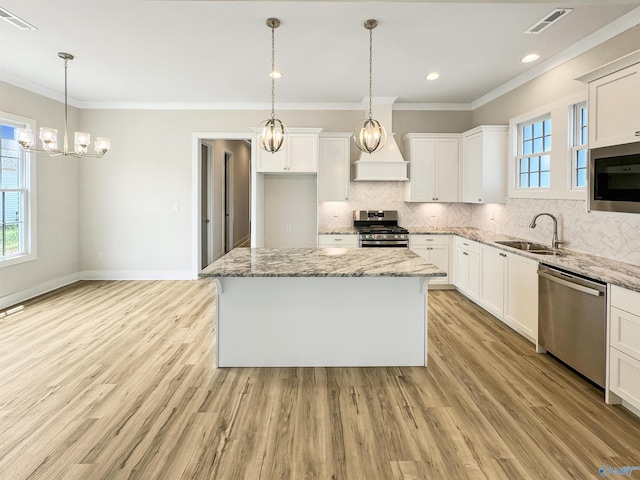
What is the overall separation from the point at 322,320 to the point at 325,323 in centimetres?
3

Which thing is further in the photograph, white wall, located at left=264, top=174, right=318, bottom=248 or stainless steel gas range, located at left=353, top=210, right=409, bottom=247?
white wall, located at left=264, top=174, right=318, bottom=248

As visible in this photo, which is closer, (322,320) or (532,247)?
(322,320)

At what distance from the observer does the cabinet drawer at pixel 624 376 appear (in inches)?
96.0

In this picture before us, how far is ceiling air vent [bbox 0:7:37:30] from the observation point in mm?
3387

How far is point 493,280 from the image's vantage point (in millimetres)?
4539

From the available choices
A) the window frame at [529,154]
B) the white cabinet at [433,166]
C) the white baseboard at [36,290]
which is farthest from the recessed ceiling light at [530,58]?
the white baseboard at [36,290]

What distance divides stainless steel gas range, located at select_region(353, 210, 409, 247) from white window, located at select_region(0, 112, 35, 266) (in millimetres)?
4358

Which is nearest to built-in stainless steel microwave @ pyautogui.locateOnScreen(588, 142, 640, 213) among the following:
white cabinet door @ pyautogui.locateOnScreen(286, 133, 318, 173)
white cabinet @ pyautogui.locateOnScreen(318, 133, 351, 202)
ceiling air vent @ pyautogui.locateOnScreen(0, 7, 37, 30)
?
white cabinet @ pyautogui.locateOnScreen(318, 133, 351, 202)

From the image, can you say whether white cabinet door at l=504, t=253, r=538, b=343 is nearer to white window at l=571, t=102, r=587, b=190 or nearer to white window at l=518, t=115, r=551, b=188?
white window at l=571, t=102, r=587, b=190

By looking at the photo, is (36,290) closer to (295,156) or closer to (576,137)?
(295,156)

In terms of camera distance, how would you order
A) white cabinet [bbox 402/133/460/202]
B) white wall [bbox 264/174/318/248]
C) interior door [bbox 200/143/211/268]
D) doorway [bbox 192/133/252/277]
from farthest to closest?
interior door [bbox 200/143/211/268], white wall [bbox 264/174/318/248], doorway [bbox 192/133/252/277], white cabinet [bbox 402/133/460/202]

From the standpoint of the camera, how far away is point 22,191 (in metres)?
5.27

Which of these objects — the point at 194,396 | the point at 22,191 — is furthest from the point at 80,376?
the point at 22,191

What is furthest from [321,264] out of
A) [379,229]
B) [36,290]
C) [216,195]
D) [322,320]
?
[216,195]
